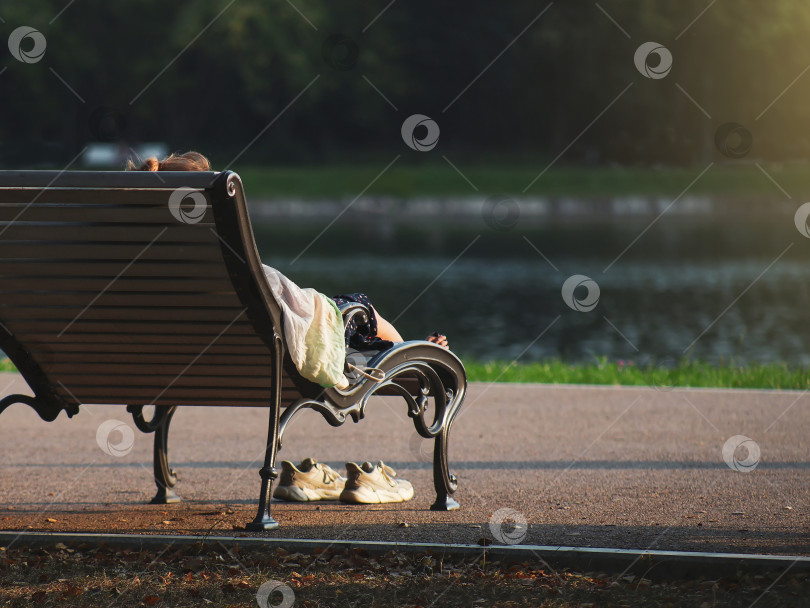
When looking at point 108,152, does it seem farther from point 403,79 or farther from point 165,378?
point 165,378

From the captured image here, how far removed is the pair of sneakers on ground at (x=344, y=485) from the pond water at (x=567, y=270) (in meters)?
9.13

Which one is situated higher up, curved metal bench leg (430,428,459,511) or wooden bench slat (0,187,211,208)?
curved metal bench leg (430,428,459,511)

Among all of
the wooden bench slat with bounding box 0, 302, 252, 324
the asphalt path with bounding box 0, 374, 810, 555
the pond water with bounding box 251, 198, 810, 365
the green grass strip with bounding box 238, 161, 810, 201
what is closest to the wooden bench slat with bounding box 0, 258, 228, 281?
the wooden bench slat with bounding box 0, 302, 252, 324

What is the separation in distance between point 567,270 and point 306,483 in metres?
26.1

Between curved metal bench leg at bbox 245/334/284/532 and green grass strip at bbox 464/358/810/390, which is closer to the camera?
curved metal bench leg at bbox 245/334/284/532

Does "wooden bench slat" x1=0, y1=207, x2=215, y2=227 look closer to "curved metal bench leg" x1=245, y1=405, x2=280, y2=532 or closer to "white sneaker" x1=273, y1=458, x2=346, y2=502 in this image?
"curved metal bench leg" x1=245, y1=405, x2=280, y2=532

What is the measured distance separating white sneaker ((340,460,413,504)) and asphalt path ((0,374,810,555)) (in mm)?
69

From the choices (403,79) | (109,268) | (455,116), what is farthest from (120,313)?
(455,116)

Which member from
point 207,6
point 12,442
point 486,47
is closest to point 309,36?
point 207,6

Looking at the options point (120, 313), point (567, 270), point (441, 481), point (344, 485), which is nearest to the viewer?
point (120, 313)

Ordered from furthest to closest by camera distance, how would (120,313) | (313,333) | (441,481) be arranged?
(441,481), (313,333), (120,313)

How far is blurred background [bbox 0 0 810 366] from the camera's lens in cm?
4650

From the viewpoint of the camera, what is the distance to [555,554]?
149 inches

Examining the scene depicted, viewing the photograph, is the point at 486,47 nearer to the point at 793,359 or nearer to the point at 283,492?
the point at 793,359
